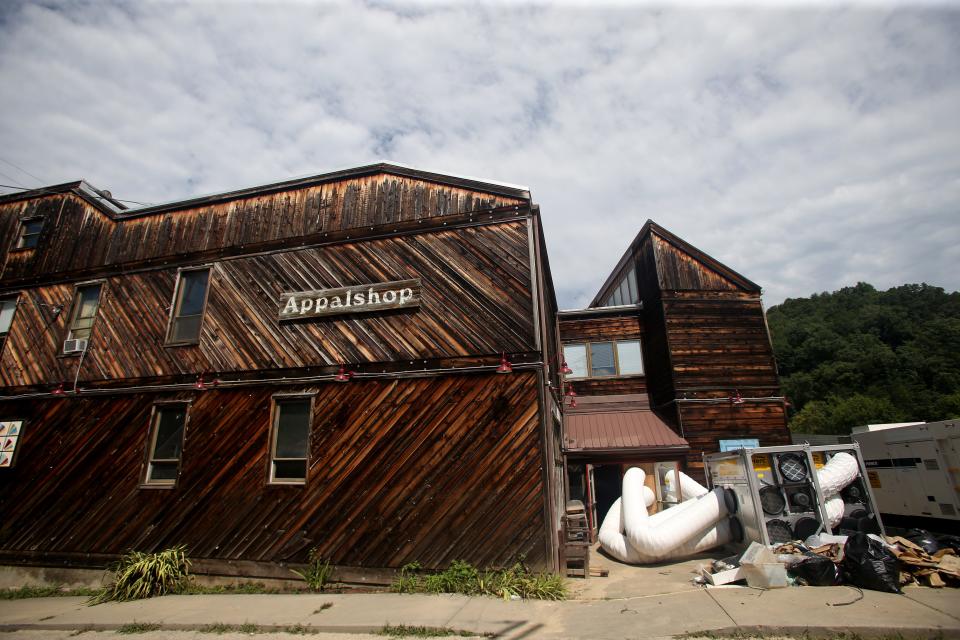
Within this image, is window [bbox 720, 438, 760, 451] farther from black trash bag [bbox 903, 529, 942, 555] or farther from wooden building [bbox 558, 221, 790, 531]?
black trash bag [bbox 903, 529, 942, 555]

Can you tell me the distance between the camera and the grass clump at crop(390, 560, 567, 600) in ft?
25.0

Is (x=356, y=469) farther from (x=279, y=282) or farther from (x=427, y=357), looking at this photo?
(x=279, y=282)

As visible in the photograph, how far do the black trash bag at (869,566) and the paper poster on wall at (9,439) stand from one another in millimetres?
16437

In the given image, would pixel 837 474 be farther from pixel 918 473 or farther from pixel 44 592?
pixel 44 592

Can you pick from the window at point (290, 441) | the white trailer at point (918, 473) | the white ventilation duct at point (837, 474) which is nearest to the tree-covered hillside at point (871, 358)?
the white trailer at point (918, 473)

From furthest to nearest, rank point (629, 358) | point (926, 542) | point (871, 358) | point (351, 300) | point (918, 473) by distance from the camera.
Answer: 1. point (871, 358)
2. point (629, 358)
3. point (918, 473)
4. point (351, 300)
5. point (926, 542)

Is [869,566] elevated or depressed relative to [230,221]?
depressed

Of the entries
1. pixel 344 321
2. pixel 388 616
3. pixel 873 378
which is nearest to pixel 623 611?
pixel 388 616

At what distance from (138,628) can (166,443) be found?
14.4ft

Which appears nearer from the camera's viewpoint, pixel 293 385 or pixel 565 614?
pixel 565 614

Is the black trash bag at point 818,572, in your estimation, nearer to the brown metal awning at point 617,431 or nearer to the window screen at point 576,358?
the brown metal awning at point 617,431

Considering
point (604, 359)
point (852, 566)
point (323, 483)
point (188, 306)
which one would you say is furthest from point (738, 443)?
point (188, 306)

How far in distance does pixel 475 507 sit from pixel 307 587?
11.0 ft

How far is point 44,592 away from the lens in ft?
32.0
